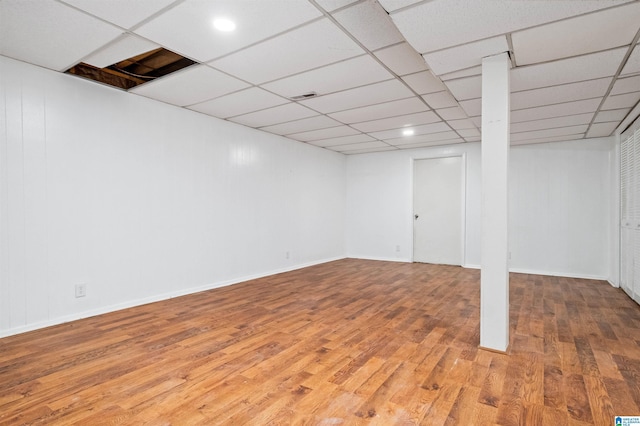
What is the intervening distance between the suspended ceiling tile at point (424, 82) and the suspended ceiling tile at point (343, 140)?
2.29 meters

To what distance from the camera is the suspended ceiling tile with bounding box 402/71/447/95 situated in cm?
327

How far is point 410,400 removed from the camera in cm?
197

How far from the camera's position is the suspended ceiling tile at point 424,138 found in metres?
5.82

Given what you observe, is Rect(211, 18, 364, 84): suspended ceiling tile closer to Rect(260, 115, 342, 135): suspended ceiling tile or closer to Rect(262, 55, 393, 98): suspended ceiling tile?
Rect(262, 55, 393, 98): suspended ceiling tile

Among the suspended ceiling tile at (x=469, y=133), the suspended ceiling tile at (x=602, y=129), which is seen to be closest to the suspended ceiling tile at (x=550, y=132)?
the suspended ceiling tile at (x=602, y=129)

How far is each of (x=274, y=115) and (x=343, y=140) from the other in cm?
202

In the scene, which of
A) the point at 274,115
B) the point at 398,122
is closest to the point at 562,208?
the point at 398,122

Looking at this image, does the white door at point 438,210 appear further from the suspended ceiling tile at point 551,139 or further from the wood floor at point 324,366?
the wood floor at point 324,366

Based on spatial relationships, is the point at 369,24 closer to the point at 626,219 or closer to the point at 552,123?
the point at 552,123

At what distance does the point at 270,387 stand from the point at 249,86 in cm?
295

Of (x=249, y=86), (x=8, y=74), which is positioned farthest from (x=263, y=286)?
(x=8, y=74)

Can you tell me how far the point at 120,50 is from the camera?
278 cm

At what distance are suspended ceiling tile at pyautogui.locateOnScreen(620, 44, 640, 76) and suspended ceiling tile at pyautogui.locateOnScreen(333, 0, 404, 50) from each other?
5.79 feet

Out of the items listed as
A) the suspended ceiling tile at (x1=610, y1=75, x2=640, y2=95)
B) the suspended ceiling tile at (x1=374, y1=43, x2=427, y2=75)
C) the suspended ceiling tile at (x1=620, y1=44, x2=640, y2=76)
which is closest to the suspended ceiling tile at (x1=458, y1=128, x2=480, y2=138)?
the suspended ceiling tile at (x1=610, y1=75, x2=640, y2=95)
